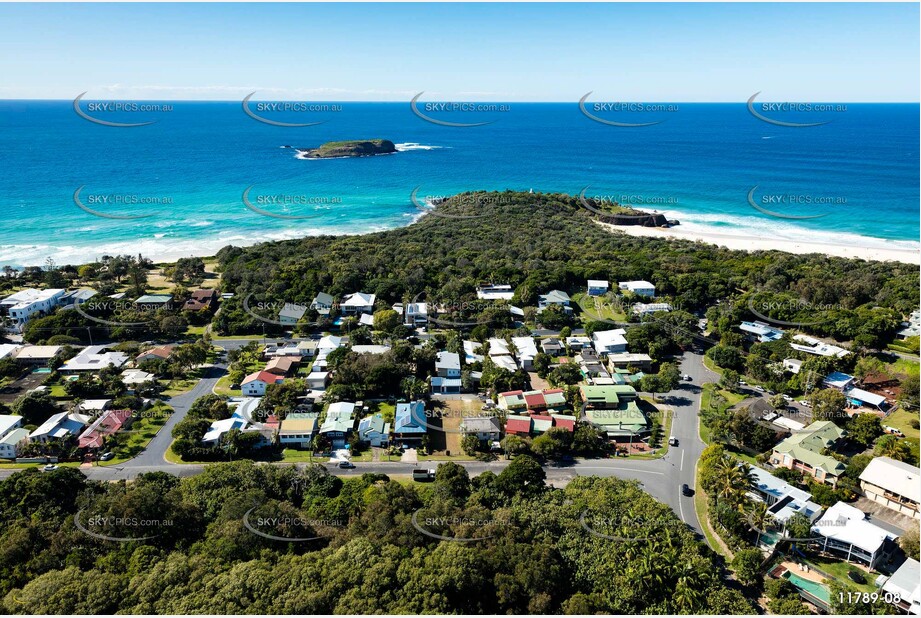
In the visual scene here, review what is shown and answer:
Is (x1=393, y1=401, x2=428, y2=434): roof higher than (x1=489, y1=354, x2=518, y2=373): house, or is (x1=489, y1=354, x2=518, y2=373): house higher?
(x1=489, y1=354, x2=518, y2=373): house

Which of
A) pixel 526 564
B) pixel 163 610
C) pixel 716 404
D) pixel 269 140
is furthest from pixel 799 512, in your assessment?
pixel 269 140

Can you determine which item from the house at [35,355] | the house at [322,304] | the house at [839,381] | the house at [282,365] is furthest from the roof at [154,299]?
the house at [839,381]

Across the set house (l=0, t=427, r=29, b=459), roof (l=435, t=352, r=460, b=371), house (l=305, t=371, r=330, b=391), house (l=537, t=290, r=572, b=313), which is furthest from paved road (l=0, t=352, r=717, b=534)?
house (l=537, t=290, r=572, b=313)

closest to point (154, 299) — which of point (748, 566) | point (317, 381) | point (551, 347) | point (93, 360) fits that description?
point (93, 360)

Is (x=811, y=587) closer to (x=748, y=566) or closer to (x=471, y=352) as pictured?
(x=748, y=566)

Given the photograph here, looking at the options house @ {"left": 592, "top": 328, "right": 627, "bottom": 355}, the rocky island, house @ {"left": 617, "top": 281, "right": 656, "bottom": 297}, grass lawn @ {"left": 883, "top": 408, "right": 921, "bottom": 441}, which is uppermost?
the rocky island

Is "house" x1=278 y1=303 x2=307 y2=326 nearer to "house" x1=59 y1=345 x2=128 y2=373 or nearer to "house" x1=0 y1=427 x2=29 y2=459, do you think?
"house" x1=59 y1=345 x2=128 y2=373
